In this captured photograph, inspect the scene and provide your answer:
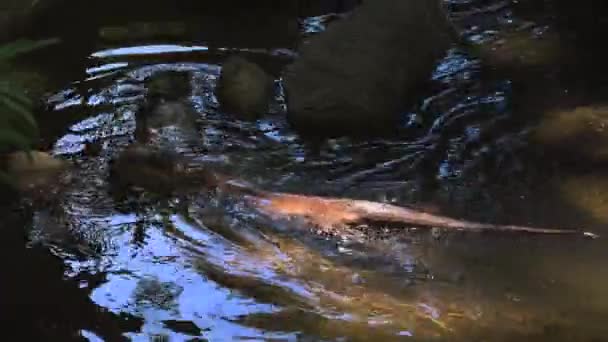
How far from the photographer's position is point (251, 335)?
2.93m

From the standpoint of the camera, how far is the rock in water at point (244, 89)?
14.0 feet

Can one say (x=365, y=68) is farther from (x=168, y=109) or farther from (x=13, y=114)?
(x=13, y=114)

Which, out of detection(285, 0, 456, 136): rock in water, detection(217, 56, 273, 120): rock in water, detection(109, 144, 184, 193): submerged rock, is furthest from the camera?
detection(217, 56, 273, 120): rock in water

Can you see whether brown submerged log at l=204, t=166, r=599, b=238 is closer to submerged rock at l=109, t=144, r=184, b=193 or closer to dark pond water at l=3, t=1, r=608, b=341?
dark pond water at l=3, t=1, r=608, b=341

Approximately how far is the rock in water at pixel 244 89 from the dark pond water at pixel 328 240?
6cm

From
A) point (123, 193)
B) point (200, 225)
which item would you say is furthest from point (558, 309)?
point (123, 193)

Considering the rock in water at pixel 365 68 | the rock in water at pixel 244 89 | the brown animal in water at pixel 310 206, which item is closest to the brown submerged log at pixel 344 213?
the brown animal in water at pixel 310 206

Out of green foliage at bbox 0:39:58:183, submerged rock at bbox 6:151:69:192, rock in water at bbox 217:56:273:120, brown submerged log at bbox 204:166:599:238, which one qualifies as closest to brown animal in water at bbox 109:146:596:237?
brown submerged log at bbox 204:166:599:238

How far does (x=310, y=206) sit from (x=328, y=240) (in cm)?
22

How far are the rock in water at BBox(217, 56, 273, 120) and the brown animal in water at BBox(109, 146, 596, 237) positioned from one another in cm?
55

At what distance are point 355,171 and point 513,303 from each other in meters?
1.02

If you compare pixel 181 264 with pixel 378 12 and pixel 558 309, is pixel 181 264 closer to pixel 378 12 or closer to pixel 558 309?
pixel 558 309

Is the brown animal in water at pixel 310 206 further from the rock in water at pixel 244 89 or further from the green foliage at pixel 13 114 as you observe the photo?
the rock in water at pixel 244 89

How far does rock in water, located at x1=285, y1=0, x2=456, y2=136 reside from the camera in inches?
162
